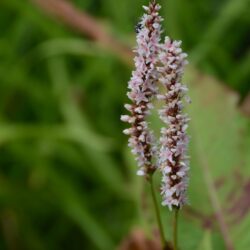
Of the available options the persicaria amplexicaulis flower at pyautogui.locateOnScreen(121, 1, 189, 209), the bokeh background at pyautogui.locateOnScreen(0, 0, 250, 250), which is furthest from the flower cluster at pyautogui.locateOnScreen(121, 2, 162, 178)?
the bokeh background at pyautogui.locateOnScreen(0, 0, 250, 250)

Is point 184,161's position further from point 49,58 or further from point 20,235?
point 49,58

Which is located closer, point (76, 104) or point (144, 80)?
point (144, 80)

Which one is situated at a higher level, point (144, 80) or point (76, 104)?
point (144, 80)

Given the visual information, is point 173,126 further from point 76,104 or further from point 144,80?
point 76,104

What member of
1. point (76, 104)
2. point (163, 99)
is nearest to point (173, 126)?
point (163, 99)

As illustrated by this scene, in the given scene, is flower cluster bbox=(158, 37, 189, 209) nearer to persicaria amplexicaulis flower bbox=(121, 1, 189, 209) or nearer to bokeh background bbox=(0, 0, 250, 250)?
persicaria amplexicaulis flower bbox=(121, 1, 189, 209)

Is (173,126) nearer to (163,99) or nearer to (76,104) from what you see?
(163,99)
